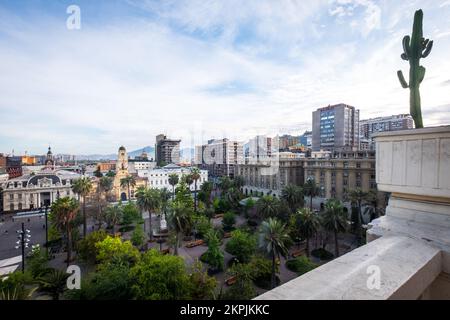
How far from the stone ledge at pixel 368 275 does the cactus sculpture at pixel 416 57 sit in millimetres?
2121

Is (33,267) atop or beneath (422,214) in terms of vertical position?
beneath

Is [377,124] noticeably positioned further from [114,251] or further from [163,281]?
[163,281]

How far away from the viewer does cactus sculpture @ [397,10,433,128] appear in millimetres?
Answer: 3143

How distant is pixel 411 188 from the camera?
2.73 m

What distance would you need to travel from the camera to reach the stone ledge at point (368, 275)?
1.44 meters

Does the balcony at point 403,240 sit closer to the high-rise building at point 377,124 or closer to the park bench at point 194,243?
the park bench at point 194,243

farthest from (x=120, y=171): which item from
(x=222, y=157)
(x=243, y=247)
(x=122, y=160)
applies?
(x=222, y=157)

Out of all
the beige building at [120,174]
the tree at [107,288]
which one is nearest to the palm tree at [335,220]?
the tree at [107,288]

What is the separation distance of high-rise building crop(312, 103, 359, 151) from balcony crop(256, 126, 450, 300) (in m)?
71.0

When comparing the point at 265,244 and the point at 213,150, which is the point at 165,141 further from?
the point at 265,244
